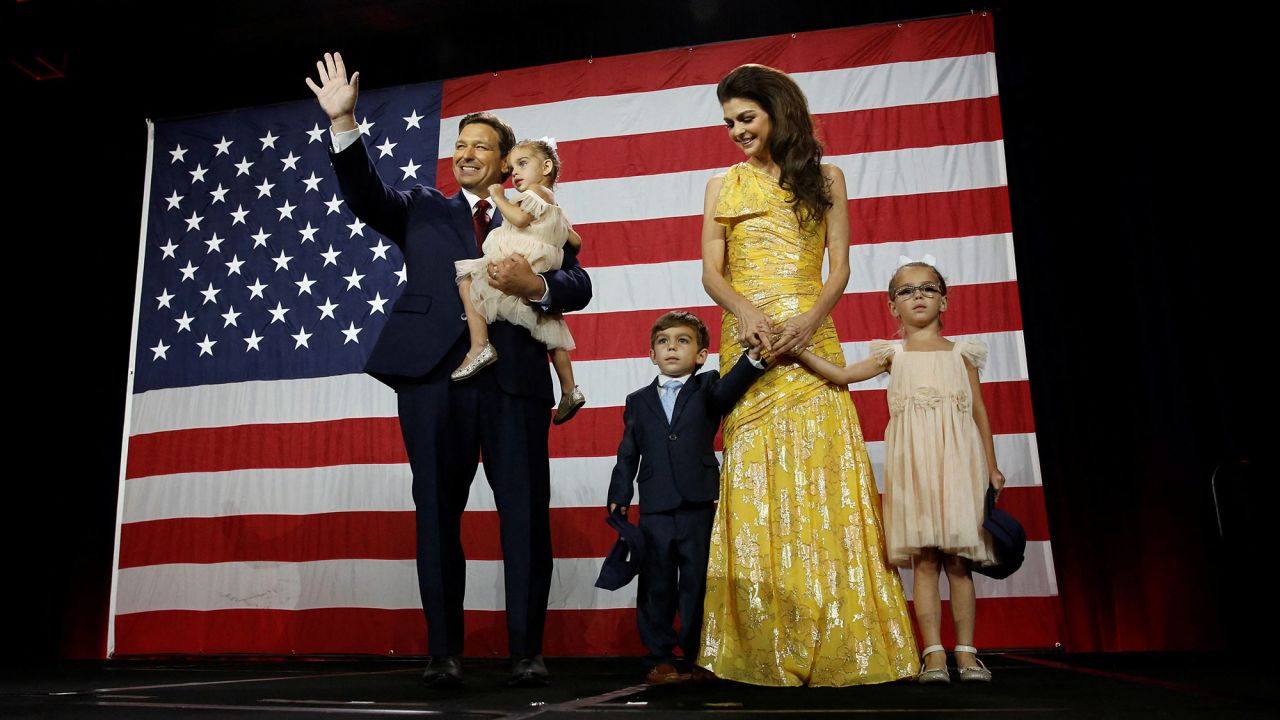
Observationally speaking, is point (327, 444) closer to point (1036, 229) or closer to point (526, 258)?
point (526, 258)

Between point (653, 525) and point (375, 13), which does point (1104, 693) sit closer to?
point (653, 525)

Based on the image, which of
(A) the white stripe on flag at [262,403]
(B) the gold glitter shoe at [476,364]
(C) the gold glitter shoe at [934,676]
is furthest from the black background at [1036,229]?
(B) the gold glitter shoe at [476,364]

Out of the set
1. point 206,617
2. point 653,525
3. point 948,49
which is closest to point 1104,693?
point 653,525

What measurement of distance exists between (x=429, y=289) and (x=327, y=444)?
217 cm

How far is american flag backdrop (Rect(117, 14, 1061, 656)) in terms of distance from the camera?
4012mm

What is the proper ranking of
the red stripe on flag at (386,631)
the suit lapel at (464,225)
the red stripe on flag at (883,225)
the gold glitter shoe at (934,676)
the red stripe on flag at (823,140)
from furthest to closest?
the red stripe on flag at (823,140), the red stripe on flag at (883,225), the red stripe on flag at (386,631), the suit lapel at (464,225), the gold glitter shoe at (934,676)

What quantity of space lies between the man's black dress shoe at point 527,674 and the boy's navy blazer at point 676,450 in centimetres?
55

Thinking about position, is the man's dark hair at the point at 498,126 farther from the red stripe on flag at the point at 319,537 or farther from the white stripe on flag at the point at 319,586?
the white stripe on flag at the point at 319,586

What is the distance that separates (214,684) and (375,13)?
3.35 meters

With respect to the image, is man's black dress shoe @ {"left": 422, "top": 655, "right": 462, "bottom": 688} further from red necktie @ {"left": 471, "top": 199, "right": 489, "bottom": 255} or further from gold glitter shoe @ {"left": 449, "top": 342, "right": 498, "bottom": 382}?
red necktie @ {"left": 471, "top": 199, "right": 489, "bottom": 255}

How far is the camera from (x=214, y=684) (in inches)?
96.6

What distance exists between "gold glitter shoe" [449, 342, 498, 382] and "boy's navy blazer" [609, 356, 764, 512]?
55 centimetres

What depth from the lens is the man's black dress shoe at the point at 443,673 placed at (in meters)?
2.25

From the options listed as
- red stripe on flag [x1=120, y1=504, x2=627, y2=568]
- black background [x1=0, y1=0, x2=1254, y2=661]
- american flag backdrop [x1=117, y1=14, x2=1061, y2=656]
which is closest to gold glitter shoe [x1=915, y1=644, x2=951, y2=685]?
american flag backdrop [x1=117, y1=14, x2=1061, y2=656]
